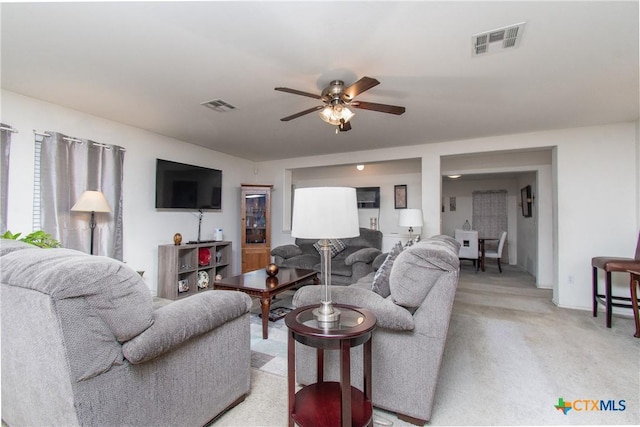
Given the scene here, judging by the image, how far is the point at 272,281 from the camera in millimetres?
2994

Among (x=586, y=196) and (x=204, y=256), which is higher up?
(x=586, y=196)

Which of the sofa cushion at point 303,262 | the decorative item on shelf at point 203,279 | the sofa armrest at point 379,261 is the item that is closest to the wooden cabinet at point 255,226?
the sofa cushion at point 303,262

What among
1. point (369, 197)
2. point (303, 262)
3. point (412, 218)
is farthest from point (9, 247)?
point (369, 197)

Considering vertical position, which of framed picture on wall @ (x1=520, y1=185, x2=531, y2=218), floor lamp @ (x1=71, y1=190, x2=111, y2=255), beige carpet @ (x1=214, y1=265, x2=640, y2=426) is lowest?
beige carpet @ (x1=214, y1=265, x2=640, y2=426)

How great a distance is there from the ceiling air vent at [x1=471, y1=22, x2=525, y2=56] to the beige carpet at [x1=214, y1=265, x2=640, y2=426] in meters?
2.26

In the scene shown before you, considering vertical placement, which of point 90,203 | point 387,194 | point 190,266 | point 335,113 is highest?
point 335,113

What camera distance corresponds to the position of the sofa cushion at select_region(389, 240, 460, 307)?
1560 mm

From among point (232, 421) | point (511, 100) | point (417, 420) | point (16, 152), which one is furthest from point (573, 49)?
point (16, 152)

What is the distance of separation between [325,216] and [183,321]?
0.80 m

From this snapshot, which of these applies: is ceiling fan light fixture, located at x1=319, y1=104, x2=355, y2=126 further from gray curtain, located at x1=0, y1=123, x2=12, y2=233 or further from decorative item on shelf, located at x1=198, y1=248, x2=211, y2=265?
decorative item on shelf, located at x1=198, y1=248, x2=211, y2=265

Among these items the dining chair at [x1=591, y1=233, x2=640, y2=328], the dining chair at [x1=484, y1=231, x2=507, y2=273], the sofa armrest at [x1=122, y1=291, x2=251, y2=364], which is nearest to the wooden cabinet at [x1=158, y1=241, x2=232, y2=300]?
the sofa armrest at [x1=122, y1=291, x2=251, y2=364]

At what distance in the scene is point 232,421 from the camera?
5.18 feet

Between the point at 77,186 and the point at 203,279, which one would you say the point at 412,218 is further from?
the point at 77,186

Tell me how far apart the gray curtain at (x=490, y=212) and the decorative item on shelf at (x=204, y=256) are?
20.6 feet
